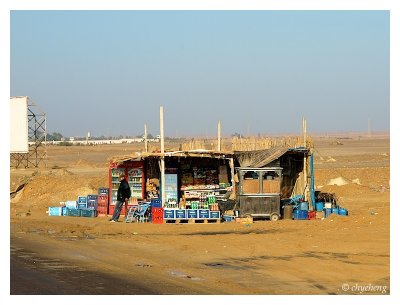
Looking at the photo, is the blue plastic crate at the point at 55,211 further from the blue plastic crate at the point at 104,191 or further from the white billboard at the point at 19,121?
the white billboard at the point at 19,121

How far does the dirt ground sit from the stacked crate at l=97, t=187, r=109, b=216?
1059 mm

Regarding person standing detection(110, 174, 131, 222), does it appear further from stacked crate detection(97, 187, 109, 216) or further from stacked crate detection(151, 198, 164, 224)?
stacked crate detection(97, 187, 109, 216)

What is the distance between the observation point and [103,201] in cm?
2712

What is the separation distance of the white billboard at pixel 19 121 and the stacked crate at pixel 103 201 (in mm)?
12873

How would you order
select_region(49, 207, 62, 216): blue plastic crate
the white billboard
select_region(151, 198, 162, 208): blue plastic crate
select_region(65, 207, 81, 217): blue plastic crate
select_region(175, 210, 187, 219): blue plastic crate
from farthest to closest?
1. the white billboard
2. select_region(49, 207, 62, 216): blue plastic crate
3. select_region(65, 207, 81, 217): blue plastic crate
4. select_region(151, 198, 162, 208): blue plastic crate
5. select_region(175, 210, 187, 219): blue plastic crate

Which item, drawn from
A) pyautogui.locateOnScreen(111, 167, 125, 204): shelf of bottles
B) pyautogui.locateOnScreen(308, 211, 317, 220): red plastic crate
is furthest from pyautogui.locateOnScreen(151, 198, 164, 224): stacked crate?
pyautogui.locateOnScreen(308, 211, 317, 220): red plastic crate

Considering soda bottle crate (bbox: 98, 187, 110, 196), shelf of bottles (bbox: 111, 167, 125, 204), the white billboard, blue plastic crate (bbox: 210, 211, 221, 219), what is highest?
the white billboard

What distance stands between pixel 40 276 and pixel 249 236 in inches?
298

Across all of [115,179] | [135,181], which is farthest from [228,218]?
[115,179]

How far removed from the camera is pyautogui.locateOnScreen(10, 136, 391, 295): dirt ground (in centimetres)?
1326

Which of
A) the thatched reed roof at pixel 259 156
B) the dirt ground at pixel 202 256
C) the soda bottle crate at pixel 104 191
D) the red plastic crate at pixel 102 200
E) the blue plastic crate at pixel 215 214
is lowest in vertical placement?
the dirt ground at pixel 202 256

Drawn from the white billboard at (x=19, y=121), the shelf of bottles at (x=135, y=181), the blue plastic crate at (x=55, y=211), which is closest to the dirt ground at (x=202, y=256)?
the blue plastic crate at (x=55, y=211)

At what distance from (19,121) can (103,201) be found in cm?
1320

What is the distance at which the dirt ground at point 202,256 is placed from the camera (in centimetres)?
1326
